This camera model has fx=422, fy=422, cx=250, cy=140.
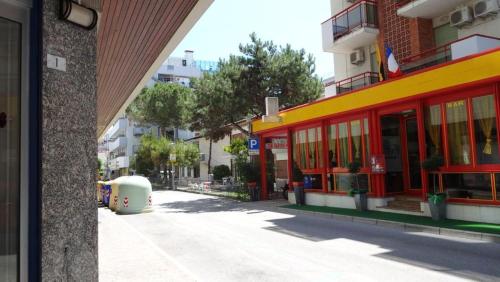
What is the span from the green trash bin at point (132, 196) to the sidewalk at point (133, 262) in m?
7.44

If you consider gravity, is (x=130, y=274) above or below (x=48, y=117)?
below

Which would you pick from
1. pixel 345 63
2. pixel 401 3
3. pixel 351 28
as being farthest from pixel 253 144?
pixel 401 3

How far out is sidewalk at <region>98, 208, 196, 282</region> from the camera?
22.2 ft

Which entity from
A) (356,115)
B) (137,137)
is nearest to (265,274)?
(356,115)

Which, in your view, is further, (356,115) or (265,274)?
(356,115)

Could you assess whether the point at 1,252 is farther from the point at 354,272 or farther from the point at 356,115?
the point at 356,115

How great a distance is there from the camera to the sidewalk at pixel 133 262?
22.2 ft

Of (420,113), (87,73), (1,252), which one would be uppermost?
(420,113)

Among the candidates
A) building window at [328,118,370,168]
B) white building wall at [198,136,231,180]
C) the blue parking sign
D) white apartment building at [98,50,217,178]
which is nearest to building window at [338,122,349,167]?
building window at [328,118,370,168]

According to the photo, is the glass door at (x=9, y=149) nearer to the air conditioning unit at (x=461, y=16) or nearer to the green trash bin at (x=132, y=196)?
the green trash bin at (x=132, y=196)

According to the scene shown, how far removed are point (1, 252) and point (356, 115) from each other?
1503 centimetres

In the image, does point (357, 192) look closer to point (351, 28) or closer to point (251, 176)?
point (251, 176)

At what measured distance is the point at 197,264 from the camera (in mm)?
8250

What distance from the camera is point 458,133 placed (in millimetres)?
12406
